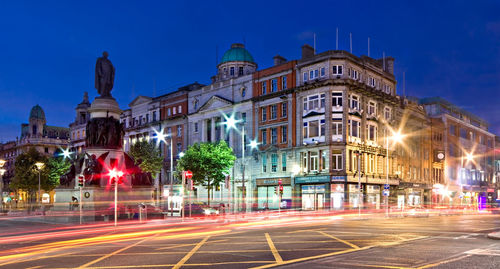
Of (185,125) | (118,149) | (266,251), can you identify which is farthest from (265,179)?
(266,251)

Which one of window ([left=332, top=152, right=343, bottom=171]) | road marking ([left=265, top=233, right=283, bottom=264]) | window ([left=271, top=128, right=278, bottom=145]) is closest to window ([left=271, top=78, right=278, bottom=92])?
window ([left=271, top=128, right=278, bottom=145])

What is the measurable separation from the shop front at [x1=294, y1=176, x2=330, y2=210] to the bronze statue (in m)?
31.1

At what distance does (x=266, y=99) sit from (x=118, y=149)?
110ft

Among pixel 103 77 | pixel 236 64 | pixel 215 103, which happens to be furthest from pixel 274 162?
pixel 103 77

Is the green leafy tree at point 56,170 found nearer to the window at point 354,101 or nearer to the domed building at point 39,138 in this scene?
the window at point 354,101

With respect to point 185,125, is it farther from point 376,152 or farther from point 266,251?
point 266,251

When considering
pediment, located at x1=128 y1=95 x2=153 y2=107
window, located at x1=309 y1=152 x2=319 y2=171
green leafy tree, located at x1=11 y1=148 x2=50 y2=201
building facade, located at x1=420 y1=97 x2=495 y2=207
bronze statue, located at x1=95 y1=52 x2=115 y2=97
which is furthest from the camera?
pediment, located at x1=128 y1=95 x2=153 y2=107

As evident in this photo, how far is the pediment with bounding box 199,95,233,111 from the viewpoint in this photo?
76575 millimetres

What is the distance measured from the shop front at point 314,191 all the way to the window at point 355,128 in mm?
7425

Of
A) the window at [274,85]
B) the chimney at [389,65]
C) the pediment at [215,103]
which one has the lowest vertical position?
the pediment at [215,103]

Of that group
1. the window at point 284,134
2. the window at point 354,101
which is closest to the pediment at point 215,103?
the window at point 284,134

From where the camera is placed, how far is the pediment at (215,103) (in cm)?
7657

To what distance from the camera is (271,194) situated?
227ft

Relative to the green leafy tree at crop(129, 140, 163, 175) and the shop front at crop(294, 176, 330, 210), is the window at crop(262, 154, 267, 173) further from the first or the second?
the green leafy tree at crop(129, 140, 163, 175)
